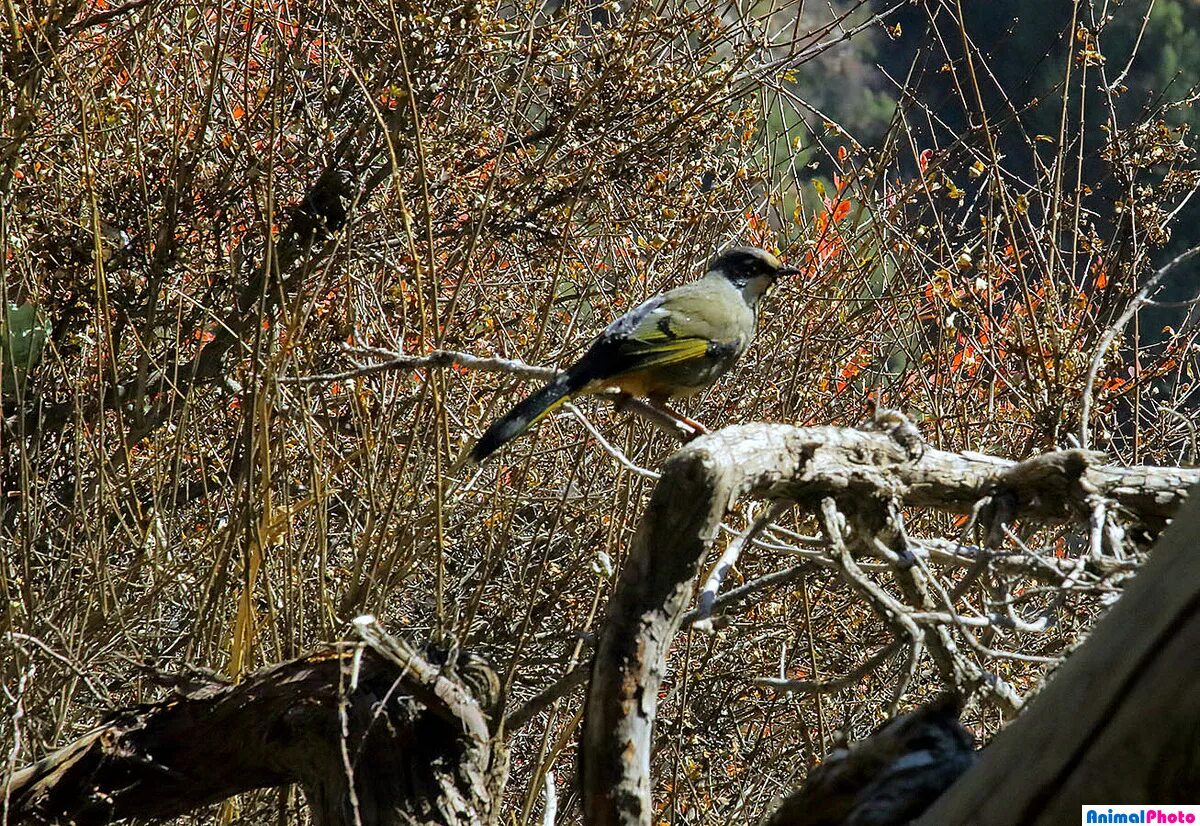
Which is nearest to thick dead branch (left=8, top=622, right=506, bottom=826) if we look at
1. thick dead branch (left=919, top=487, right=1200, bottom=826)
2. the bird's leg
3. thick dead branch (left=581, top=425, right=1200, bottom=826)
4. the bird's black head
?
thick dead branch (left=581, top=425, right=1200, bottom=826)

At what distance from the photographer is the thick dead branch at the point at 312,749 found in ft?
8.56

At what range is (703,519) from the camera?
209cm

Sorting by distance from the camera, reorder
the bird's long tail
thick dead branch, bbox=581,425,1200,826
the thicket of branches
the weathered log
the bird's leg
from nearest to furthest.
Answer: the weathered log, thick dead branch, bbox=581,425,1200,826, the bird's long tail, the bird's leg, the thicket of branches

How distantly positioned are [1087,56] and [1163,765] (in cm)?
325

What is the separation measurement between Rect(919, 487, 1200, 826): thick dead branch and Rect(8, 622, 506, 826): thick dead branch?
1.41m

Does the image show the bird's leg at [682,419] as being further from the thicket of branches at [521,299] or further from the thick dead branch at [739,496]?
the thick dead branch at [739,496]

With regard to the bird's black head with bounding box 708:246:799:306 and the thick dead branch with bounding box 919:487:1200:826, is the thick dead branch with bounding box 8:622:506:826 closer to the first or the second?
the thick dead branch with bounding box 919:487:1200:826

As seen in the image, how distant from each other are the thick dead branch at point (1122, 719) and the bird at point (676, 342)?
2.16m

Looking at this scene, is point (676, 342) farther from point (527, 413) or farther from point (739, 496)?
point (739, 496)

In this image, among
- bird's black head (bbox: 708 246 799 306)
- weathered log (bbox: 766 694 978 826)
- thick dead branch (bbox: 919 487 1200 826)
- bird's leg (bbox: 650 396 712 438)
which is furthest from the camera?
bird's black head (bbox: 708 246 799 306)

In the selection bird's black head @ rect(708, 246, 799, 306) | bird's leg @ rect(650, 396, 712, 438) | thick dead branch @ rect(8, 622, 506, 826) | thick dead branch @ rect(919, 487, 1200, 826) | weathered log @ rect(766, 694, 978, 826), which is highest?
bird's black head @ rect(708, 246, 799, 306)

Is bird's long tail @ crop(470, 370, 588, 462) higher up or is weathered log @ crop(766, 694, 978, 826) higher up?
bird's long tail @ crop(470, 370, 588, 462)

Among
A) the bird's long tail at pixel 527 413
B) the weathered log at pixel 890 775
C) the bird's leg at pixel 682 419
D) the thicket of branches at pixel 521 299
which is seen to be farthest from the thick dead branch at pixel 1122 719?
the thicket of branches at pixel 521 299

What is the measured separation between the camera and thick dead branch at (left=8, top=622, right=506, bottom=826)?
2.61m
